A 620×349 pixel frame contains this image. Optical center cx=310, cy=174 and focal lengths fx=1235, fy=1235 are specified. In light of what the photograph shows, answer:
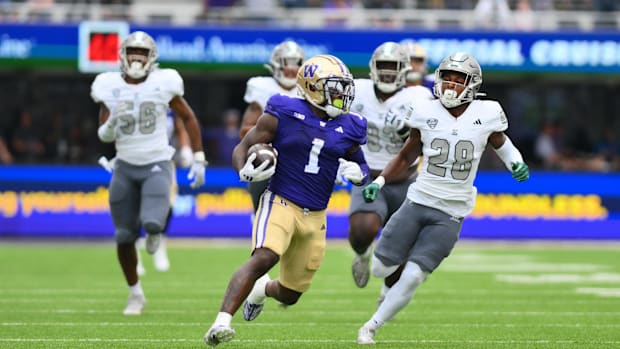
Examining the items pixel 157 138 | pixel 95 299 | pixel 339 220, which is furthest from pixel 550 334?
pixel 339 220

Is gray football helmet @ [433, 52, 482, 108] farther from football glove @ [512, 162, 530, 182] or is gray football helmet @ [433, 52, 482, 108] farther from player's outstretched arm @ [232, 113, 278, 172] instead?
player's outstretched arm @ [232, 113, 278, 172]

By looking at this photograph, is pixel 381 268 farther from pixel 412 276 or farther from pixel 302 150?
pixel 302 150

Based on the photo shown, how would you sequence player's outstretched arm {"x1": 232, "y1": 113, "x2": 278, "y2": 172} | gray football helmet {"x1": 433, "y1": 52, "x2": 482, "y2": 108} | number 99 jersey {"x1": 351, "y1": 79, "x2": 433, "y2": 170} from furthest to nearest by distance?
number 99 jersey {"x1": 351, "y1": 79, "x2": 433, "y2": 170}
gray football helmet {"x1": 433, "y1": 52, "x2": 482, "y2": 108}
player's outstretched arm {"x1": 232, "y1": 113, "x2": 278, "y2": 172}

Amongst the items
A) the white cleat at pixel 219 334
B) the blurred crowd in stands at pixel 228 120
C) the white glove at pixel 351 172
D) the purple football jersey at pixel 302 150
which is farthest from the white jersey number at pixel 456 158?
the blurred crowd in stands at pixel 228 120

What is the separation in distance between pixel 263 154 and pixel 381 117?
A: 244 centimetres

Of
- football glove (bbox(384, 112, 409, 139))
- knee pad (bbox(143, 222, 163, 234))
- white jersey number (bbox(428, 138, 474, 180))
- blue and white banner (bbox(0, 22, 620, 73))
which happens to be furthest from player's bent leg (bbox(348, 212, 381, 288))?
blue and white banner (bbox(0, 22, 620, 73))

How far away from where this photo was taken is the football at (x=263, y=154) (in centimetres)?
625

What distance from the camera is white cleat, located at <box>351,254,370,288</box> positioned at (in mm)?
8344

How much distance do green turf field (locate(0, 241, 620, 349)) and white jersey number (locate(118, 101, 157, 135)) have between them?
128 centimetres

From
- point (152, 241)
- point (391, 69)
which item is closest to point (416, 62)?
point (391, 69)

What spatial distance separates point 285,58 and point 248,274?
352 centimetres

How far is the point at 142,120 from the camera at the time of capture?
28.7 feet

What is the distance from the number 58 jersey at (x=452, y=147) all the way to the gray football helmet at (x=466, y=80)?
0.08m

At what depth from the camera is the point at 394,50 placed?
27.2 feet
